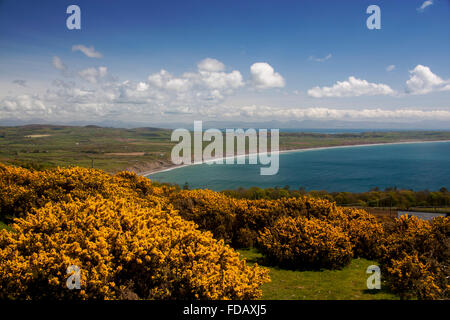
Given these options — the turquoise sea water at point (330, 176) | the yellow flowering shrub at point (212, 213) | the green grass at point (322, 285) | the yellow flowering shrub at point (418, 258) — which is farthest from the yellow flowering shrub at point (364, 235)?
the turquoise sea water at point (330, 176)

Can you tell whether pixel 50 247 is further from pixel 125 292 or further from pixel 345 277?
pixel 345 277

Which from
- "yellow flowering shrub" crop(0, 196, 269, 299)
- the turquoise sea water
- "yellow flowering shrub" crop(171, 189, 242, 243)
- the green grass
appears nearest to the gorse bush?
"yellow flowering shrub" crop(0, 196, 269, 299)

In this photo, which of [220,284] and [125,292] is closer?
[125,292]

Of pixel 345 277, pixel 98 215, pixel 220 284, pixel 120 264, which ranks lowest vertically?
pixel 345 277

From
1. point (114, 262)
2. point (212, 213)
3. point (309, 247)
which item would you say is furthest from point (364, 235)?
point (114, 262)

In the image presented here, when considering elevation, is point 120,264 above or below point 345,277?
above

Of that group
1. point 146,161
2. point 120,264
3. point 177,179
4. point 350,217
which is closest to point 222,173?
point 177,179
